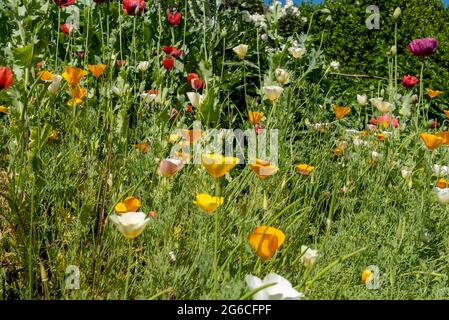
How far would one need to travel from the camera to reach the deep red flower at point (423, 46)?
254 centimetres

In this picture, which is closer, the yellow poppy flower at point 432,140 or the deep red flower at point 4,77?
the deep red flower at point 4,77

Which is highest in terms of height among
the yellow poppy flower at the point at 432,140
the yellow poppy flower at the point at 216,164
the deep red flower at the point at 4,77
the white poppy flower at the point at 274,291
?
the deep red flower at the point at 4,77

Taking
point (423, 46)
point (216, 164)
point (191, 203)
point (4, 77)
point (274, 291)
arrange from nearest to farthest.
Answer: point (274, 291)
point (216, 164)
point (4, 77)
point (191, 203)
point (423, 46)

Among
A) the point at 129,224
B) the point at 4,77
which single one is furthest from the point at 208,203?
the point at 4,77

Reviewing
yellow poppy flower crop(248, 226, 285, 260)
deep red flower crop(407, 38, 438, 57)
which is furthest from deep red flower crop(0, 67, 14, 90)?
deep red flower crop(407, 38, 438, 57)

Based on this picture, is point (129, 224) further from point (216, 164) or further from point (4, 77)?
point (4, 77)

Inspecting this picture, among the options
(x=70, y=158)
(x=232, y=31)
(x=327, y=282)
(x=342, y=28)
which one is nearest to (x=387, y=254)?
(x=327, y=282)

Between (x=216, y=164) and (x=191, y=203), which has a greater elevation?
(x=216, y=164)

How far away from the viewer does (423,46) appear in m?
2.56

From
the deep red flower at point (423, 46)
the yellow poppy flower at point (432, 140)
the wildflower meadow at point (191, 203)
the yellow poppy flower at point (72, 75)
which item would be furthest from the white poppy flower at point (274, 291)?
the deep red flower at point (423, 46)

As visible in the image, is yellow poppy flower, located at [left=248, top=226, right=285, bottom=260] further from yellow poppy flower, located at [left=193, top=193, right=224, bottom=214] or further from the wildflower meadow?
yellow poppy flower, located at [left=193, top=193, right=224, bottom=214]

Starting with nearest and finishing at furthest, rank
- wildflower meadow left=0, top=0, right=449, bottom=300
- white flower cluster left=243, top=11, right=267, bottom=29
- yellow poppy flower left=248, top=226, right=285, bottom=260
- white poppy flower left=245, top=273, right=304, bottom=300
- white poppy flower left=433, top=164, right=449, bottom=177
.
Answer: white poppy flower left=245, top=273, right=304, bottom=300 < yellow poppy flower left=248, top=226, right=285, bottom=260 < wildflower meadow left=0, top=0, right=449, bottom=300 < white poppy flower left=433, top=164, right=449, bottom=177 < white flower cluster left=243, top=11, right=267, bottom=29

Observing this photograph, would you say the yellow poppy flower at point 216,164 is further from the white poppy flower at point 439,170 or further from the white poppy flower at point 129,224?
the white poppy flower at point 439,170

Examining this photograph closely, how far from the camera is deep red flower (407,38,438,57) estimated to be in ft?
8.33
